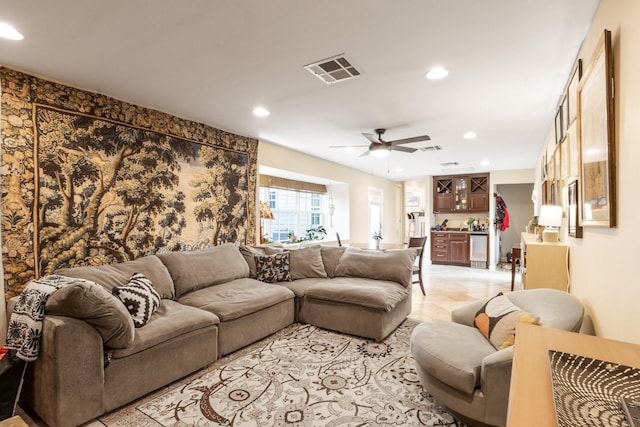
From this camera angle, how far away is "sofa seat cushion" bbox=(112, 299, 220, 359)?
220 cm

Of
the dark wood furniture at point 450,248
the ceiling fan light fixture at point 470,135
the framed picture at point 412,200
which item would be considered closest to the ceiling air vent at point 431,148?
the ceiling fan light fixture at point 470,135

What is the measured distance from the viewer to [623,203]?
4.90 ft

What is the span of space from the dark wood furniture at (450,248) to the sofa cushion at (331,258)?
16.4 feet

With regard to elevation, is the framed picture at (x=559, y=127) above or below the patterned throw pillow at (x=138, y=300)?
above

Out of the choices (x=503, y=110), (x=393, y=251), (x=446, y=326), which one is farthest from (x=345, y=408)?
(x=503, y=110)

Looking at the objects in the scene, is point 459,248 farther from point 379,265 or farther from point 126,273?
point 126,273

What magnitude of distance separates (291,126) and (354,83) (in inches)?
59.2

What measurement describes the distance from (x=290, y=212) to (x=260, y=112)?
10.7 feet

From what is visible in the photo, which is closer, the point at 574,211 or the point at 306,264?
the point at 574,211

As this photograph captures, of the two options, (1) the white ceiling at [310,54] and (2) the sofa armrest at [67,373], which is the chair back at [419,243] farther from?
(2) the sofa armrest at [67,373]

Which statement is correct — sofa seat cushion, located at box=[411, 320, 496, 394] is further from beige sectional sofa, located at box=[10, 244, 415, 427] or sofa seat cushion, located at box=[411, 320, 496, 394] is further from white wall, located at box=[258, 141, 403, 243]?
white wall, located at box=[258, 141, 403, 243]

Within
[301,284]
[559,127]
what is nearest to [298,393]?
[301,284]

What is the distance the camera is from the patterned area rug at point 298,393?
2027 millimetres

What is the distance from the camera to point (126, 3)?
1777 mm
